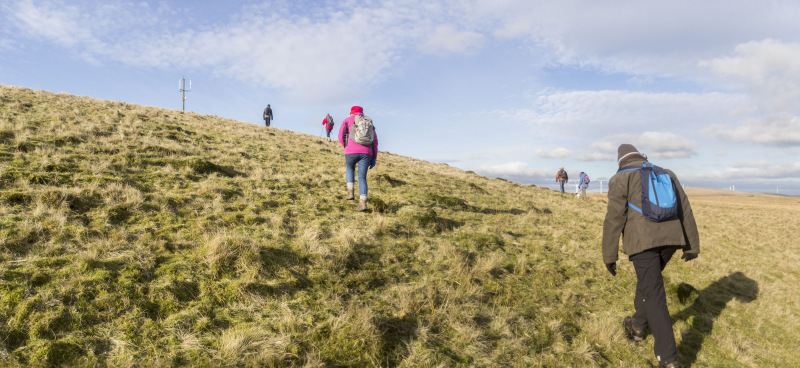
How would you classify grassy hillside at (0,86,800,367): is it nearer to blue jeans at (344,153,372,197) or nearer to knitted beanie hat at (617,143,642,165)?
blue jeans at (344,153,372,197)

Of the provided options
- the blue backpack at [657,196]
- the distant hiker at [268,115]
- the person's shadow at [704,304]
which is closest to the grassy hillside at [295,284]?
the person's shadow at [704,304]

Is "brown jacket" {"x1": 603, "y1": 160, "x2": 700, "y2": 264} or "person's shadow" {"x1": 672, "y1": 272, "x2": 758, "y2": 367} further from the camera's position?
"person's shadow" {"x1": 672, "y1": 272, "x2": 758, "y2": 367}

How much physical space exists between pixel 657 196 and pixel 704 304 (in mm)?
4315

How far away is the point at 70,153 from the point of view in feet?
31.2

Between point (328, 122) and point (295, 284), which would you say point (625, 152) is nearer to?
point (295, 284)

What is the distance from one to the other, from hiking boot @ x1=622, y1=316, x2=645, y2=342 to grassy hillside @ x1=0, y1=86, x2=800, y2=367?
0.11 meters

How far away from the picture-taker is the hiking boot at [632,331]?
15.7ft

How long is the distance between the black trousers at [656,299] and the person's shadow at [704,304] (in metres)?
0.89

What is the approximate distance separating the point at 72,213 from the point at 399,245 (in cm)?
562

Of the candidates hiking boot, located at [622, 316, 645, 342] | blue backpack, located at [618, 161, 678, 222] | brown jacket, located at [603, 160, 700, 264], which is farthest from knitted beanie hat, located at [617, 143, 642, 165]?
hiking boot, located at [622, 316, 645, 342]

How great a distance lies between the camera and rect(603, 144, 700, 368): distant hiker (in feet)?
13.6

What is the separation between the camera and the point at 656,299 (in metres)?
4.21

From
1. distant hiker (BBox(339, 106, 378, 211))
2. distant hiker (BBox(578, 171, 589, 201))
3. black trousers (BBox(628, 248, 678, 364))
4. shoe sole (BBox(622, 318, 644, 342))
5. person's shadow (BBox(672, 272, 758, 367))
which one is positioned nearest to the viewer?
black trousers (BBox(628, 248, 678, 364))

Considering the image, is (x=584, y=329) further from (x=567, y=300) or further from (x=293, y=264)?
(x=293, y=264)
